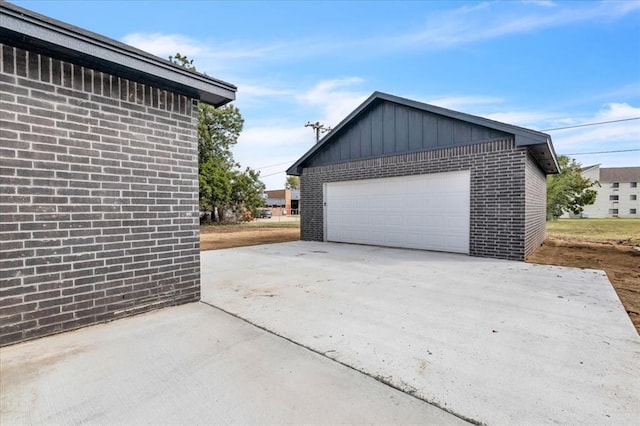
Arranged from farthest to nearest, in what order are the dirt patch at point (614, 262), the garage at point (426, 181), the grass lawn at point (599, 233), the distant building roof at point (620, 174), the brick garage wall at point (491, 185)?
the distant building roof at point (620, 174) → the grass lawn at point (599, 233) → the garage at point (426, 181) → the brick garage wall at point (491, 185) → the dirt patch at point (614, 262)

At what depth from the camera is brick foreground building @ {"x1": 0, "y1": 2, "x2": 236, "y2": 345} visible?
8.68 ft

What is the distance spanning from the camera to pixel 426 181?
8742mm

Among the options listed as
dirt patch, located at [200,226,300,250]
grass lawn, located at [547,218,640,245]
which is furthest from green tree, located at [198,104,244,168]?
grass lawn, located at [547,218,640,245]

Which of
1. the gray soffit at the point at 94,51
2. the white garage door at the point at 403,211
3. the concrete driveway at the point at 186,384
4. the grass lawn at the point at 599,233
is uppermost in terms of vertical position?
the gray soffit at the point at 94,51

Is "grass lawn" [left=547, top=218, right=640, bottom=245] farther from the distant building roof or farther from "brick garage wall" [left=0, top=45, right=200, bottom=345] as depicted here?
the distant building roof

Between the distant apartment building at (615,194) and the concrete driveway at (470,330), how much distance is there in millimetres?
55395

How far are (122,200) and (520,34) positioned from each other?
1234cm

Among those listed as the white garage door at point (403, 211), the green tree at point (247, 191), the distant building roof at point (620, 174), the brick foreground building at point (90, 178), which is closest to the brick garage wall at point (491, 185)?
the white garage door at point (403, 211)

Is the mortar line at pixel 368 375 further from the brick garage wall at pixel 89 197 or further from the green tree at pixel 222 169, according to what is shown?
the green tree at pixel 222 169

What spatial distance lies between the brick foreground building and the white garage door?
6464 mm

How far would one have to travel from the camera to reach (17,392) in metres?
1.93

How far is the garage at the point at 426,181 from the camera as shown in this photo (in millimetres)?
7258

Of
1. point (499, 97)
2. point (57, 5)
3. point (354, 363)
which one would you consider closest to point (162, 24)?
→ point (57, 5)

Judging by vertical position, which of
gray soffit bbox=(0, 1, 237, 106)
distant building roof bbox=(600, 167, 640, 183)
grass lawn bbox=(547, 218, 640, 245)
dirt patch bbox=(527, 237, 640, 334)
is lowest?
grass lawn bbox=(547, 218, 640, 245)
